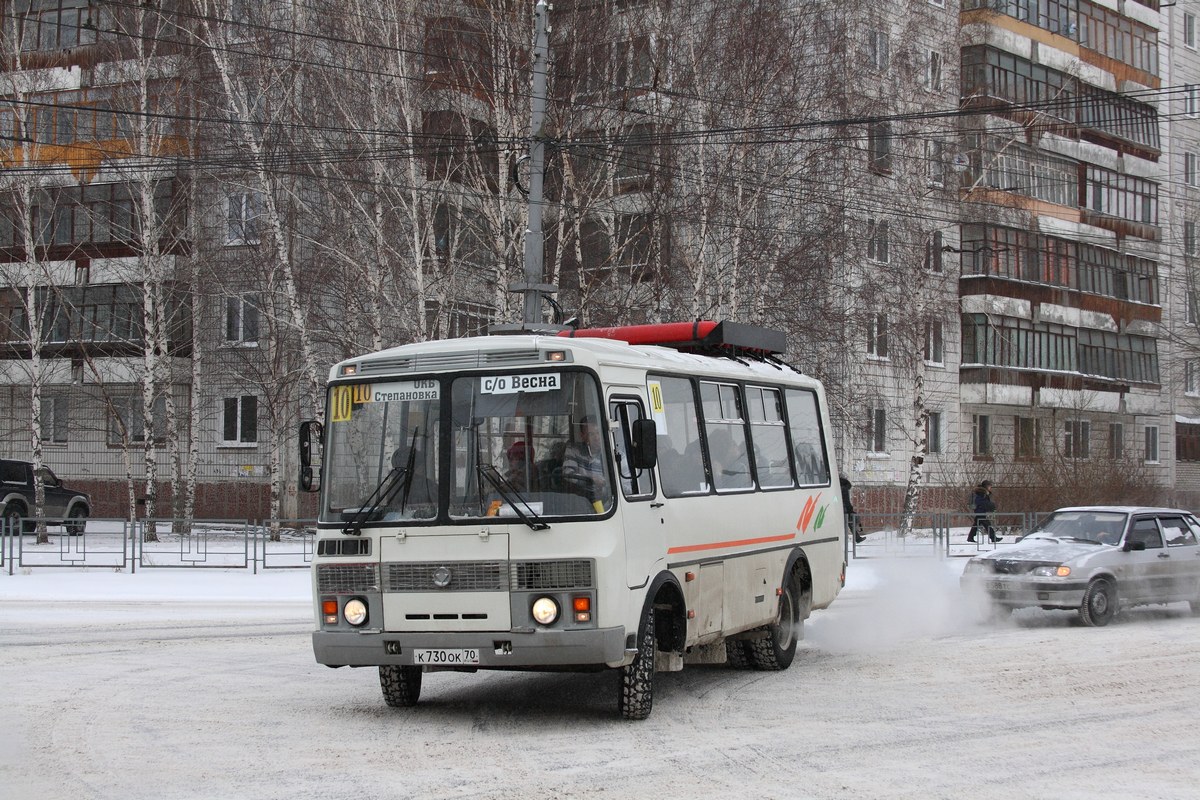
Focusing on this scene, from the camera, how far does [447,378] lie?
10758 millimetres

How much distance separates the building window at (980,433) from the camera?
5100 cm

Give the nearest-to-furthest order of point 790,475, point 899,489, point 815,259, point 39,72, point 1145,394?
point 790,475, point 815,259, point 39,72, point 899,489, point 1145,394

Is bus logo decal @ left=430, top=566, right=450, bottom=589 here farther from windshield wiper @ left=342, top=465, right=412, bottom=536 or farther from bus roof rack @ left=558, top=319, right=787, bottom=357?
bus roof rack @ left=558, top=319, right=787, bottom=357

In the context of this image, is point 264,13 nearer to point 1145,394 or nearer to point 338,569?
point 338,569

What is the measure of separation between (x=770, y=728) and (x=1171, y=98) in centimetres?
5553

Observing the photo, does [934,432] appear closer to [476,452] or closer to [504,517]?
[476,452]

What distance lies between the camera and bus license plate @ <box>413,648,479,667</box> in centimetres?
1034

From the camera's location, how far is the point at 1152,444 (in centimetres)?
6031

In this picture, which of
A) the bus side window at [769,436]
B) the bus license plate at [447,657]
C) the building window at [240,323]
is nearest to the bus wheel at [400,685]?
the bus license plate at [447,657]

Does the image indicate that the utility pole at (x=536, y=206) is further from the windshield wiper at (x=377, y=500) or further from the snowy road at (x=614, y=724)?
the windshield wiper at (x=377, y=500)

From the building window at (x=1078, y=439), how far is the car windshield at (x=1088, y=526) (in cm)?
2355

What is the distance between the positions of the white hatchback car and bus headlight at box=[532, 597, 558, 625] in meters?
9.27

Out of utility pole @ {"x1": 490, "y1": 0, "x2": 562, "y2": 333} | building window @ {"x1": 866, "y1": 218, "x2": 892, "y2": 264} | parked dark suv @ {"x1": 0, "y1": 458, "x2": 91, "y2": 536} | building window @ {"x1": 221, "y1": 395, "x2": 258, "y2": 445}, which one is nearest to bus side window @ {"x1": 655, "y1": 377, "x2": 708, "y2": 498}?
utility pole @ {"x1": 490, "y1": 0, "x2": 562, "y2": 333}

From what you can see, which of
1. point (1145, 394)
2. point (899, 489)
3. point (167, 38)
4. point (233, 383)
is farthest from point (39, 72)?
point (1145, 394)
